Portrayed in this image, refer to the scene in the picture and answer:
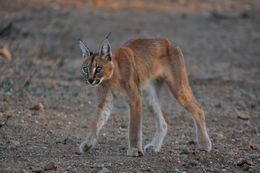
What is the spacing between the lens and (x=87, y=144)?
8.30 meters

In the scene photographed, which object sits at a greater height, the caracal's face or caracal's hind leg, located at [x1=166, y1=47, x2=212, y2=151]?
the caracal's face

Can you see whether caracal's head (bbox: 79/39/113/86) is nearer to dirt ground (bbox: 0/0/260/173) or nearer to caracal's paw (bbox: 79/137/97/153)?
caracal's paw (bbox: 79/137/97/153)

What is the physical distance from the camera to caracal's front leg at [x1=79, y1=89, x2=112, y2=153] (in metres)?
8.31

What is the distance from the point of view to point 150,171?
7.77m

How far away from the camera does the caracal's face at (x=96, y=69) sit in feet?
26.6

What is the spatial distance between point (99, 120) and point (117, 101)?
3513 mm

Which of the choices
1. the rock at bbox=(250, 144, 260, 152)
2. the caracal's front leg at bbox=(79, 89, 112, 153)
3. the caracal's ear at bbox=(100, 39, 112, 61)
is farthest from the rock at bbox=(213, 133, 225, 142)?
the caracal's ear at bbox=(100, 39, 112, 61)

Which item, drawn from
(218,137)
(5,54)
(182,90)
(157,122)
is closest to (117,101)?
(218,137)

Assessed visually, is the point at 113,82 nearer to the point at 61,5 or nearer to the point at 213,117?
the point at 213,117

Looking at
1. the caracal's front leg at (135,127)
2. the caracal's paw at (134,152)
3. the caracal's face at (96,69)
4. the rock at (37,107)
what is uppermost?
the caracal's face at (96,69)

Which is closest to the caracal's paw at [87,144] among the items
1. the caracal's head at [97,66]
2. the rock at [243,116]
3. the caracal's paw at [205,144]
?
the caracal's head at [97,66]

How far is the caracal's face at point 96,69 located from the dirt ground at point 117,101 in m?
0.83

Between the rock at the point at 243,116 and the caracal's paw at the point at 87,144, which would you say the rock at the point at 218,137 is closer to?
the rock at the point at 243,116

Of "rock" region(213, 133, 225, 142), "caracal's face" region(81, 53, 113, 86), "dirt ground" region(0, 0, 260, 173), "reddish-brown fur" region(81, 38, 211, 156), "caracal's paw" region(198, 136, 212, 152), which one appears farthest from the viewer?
"rock" region(213, 133, 225, 142)
